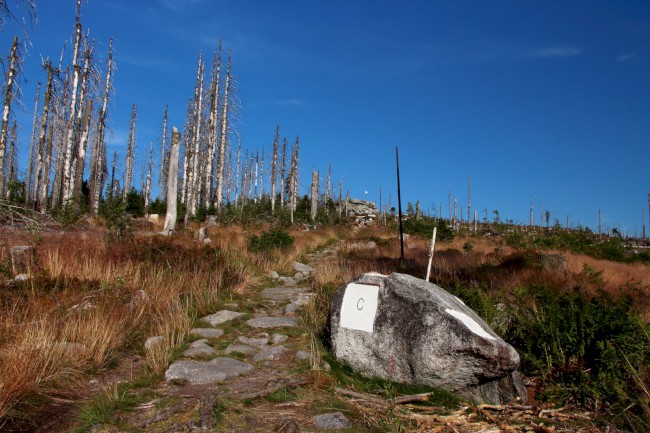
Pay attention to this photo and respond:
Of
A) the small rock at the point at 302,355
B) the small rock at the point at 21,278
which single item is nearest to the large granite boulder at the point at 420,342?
the small rock at the point at 302,355

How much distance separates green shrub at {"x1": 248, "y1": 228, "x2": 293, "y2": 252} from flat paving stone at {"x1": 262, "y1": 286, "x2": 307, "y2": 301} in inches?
143

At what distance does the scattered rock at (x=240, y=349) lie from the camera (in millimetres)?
4922

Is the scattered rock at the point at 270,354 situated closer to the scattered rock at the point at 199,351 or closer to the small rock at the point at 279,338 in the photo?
the small rock at the point at 279,338

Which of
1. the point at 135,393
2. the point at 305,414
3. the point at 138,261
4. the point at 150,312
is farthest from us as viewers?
the point at 138,261

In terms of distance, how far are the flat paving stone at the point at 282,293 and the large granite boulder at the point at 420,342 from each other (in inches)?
132

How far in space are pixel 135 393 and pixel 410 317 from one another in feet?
8.37

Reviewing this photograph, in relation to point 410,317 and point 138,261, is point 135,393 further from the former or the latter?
point 138,261

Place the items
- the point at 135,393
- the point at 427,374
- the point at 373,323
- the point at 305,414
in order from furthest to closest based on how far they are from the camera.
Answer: the point at 373,323 → the point at 427,374 → the point at 135,393 → the point at 305,414

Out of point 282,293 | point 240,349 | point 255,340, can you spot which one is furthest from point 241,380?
point 282,293

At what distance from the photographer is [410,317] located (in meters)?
4.22

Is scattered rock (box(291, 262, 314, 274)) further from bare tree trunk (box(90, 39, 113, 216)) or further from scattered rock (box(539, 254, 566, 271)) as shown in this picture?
bare tree trunk (box(90, 39, 113, 216))

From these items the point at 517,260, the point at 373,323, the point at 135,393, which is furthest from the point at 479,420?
the point at 517,260

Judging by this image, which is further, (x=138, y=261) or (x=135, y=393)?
(x=138, y=261)

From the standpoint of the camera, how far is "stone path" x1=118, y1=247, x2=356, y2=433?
125 inches
